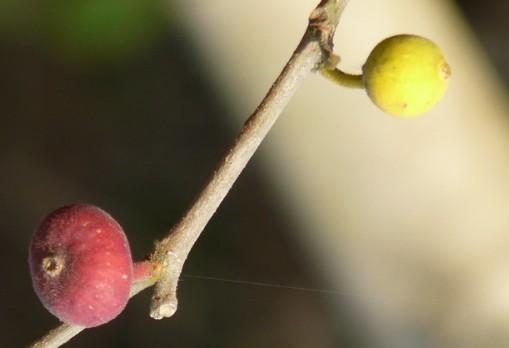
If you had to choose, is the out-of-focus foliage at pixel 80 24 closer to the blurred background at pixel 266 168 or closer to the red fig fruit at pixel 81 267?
the blurred background at pixel 266 168

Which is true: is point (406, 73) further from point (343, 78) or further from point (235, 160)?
point (235, 160)

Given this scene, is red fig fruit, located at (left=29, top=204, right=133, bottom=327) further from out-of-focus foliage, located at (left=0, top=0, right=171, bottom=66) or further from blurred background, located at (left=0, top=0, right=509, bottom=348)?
out-of-focus foliage, located at (left=0, top=0, right=171, bottom=66)

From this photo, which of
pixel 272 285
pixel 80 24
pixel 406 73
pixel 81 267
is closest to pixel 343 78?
pixel 406 73

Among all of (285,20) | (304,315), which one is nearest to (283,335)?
(304,315)

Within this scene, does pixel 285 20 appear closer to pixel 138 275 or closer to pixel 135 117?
pixel 135 117

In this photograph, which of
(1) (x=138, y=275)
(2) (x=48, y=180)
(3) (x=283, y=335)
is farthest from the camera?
(2) (x=48, y=180)

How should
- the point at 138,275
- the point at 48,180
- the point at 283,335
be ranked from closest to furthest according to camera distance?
1. the point at 138,275
2. the point at 283,335
3. the point at 48,180
